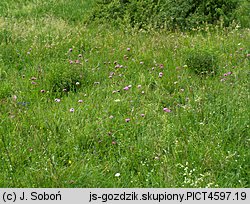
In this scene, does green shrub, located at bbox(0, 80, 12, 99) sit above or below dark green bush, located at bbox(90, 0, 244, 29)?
below

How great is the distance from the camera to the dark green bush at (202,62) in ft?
18.9

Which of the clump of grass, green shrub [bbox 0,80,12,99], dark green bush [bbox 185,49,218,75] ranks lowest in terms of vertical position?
green shrub [bbox 0,80,12,99]

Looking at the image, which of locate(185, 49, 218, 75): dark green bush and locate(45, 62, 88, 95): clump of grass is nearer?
locate(45, 62, 88, 95): clump of grass

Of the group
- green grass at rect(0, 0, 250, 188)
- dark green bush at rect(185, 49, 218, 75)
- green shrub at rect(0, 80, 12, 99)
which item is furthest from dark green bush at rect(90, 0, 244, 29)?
green shrub at rect(0, 80, 12, 99)

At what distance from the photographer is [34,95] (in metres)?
5.29

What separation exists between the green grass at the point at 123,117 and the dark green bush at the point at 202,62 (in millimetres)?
111

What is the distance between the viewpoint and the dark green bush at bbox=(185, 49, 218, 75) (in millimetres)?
5770

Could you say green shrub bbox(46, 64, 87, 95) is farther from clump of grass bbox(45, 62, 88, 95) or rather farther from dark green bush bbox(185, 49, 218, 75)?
dark green bush bbox(185, 49, 218, 75)

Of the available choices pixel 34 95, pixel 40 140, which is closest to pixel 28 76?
pixel 34 95

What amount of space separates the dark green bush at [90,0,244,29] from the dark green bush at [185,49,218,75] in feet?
8.25

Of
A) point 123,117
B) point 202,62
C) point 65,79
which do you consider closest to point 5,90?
point 65,79

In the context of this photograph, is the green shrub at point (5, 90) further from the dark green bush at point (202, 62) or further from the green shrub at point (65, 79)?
the dark green bush at point (202, 62)

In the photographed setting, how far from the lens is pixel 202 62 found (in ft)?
19.1

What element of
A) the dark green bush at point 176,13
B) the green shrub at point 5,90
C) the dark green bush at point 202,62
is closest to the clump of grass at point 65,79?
the green shrub at point 5,90
